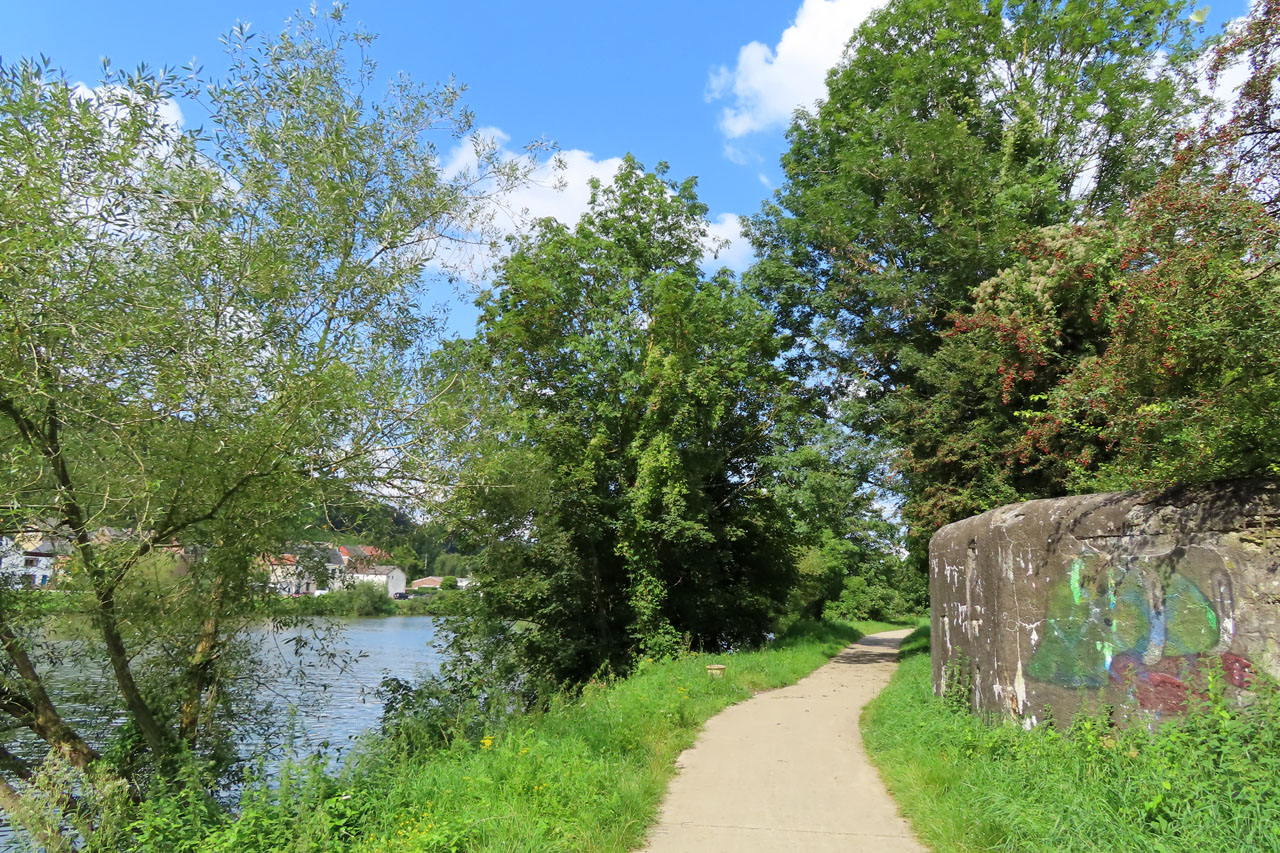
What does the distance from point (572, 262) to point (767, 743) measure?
1376cm

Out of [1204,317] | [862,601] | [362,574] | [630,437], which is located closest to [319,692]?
[362,574]

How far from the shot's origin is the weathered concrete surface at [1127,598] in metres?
5.27

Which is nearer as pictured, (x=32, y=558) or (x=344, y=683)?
(x=32, y=558)

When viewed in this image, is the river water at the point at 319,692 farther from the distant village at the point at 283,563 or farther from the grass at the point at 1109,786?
the grass at the point at 1109,786

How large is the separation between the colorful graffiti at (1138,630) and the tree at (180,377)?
5.91m

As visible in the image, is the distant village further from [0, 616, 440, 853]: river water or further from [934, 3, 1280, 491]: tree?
[934, 3, 1280, 491]: tree

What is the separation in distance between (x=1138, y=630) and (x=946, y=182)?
486 inches

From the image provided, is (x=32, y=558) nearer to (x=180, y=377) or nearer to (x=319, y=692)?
(x=180, y=377)

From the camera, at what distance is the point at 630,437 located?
761 inches

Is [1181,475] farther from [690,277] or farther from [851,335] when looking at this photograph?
[690,277]

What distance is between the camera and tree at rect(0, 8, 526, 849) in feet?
20.0

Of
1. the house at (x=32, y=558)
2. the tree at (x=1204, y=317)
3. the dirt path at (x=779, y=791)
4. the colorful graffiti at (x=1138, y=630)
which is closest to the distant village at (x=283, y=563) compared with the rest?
the house at (x=32, y=558)

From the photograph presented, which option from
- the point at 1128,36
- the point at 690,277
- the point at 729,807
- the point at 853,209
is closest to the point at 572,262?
the point at 690,277

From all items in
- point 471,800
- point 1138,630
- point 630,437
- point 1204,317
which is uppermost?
point 630,437
